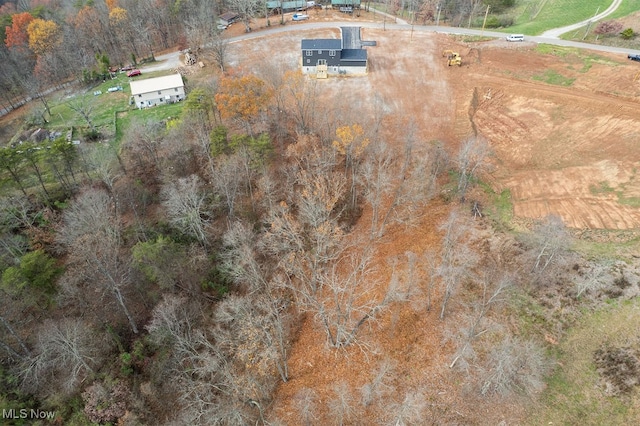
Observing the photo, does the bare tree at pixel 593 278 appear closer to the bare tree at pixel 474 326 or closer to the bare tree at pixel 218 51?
the bare tree at pixel 474 326

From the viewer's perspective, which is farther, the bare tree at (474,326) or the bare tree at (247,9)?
the bare tree at (247,9)

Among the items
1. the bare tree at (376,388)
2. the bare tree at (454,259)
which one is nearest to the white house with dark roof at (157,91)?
the bare tree at (454,259)

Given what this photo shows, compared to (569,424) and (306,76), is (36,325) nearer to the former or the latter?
(569,424)

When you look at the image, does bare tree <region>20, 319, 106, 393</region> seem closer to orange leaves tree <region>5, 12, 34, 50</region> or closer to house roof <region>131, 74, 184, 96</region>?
house roof <region>131, 74, 184, 96</region>

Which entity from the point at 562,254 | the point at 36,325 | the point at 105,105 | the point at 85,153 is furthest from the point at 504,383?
the point at 105,105

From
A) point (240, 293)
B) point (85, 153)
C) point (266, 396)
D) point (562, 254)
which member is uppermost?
point (85, 153)

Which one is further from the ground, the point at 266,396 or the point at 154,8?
the point at 154,8

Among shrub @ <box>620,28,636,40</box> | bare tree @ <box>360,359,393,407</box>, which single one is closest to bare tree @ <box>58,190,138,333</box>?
bare tree @ <box>360,359,393,407</box>
